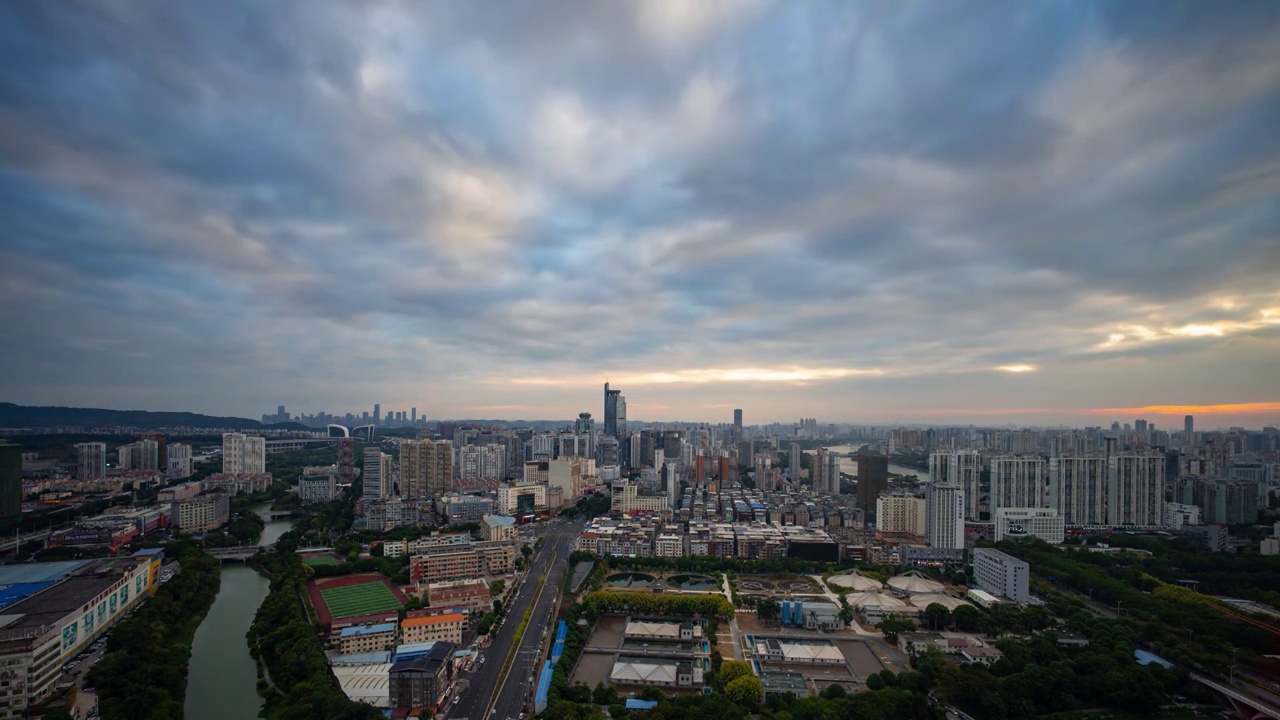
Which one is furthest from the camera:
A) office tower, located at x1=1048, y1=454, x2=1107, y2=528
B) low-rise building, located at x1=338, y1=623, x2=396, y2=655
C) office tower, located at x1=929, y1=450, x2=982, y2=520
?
office tower, located at x1=929, y1=450, x2=982, y2=520

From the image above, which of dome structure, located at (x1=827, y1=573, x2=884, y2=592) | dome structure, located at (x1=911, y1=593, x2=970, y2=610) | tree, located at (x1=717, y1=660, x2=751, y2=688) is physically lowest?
dome structure, located at (x1=827, y1=573, x2=884, y2=592)

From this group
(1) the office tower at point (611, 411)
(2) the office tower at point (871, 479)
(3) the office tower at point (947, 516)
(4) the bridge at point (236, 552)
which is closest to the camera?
(4) the bridge at point (236, 552)

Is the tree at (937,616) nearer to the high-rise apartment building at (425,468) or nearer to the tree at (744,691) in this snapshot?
the tree at (744,691)

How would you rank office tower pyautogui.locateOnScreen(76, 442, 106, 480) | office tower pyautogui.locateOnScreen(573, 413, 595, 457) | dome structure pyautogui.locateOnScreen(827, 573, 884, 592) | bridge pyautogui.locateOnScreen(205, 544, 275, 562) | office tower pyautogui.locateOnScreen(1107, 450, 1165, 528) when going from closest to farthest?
dome structure pyautogui.locateOnScreen(827, 573, 884, 592) → bridge pyautogui.locateOnScreen(205, 544, 275, 562) → office tower pyautogui.locateOnScreen(1107, 450, 1165, 528) → office tower pyautogui.locateOnScreen(76, 442, 106, 480) → office tower pyautogui.locateOnScreen(573, 413, 595, 457)

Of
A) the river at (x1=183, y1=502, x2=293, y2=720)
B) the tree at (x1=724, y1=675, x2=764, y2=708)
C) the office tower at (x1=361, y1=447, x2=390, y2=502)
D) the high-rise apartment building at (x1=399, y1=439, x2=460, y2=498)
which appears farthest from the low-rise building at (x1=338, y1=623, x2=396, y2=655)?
the high-rise apartment building at (x1=399, y1=439, x2=460, y2=498)

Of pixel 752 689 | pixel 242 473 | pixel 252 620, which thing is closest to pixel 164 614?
pixel 252 620

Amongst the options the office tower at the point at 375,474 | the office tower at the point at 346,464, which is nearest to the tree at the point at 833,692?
the office tower at the point at 375,474

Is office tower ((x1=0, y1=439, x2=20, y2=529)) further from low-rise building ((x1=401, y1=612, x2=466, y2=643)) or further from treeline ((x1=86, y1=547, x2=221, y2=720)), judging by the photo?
low-rise building ((x1=401, y1=612, x2=466, y2=643))
